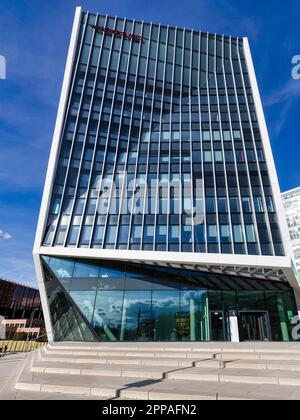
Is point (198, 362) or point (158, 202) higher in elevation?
point (158, 202)

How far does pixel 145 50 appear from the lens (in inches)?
1614

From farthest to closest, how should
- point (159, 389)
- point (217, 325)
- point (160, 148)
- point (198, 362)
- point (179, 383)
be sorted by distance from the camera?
point (160, 148), point (217, 325), point (198, 362), point (179, 383), point (159, 389)

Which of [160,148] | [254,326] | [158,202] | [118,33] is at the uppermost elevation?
[118,33]

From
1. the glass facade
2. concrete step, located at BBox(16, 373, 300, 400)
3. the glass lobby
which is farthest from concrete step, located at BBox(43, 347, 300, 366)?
the glass facade

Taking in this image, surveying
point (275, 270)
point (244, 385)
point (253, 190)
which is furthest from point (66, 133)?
point (244, 385)

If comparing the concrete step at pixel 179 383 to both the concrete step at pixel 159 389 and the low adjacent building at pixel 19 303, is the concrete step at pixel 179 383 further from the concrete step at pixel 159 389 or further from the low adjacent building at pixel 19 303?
the low adjacent building at pixel 19 303

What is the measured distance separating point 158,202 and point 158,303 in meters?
10.2

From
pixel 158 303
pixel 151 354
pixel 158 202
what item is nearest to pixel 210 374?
pixel 151 354

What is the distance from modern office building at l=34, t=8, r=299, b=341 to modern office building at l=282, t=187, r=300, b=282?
74.0 meters

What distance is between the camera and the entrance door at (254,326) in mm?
22766

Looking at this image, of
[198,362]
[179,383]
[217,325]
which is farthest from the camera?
[217,325]

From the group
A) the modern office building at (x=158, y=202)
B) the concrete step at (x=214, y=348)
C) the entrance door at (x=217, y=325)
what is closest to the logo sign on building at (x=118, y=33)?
the modern office building at (x=158, y=202)

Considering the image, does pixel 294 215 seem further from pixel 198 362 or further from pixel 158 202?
pixel 198 362

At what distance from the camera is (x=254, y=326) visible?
23.0m
